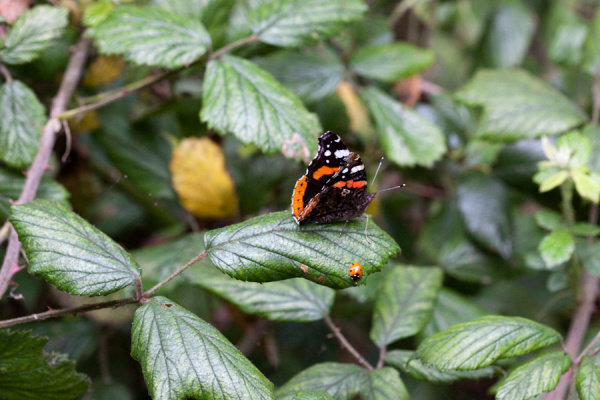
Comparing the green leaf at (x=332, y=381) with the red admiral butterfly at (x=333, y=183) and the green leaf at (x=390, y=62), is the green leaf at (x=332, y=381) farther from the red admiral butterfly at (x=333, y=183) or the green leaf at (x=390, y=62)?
the green leaf at (x=390, y=62)

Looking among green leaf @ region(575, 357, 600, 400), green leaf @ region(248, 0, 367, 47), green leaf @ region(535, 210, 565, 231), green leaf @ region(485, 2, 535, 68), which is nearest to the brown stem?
green leaf @ region(248, 0, 367, 47)

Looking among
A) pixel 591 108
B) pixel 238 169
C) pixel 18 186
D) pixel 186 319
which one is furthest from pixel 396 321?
pixel 591 108

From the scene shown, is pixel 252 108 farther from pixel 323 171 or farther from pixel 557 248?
pixel 557 248

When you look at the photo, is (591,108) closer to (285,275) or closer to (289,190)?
(289,190)

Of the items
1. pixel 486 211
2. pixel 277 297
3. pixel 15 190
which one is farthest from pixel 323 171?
pixel 486 211

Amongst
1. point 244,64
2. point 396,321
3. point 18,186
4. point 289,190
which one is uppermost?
point 244,64
